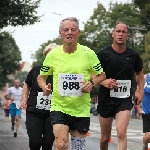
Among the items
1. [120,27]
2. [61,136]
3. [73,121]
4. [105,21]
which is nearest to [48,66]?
[73,121]

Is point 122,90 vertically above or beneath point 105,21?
beneath

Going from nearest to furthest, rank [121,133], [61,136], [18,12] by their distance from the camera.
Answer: [61,136] → [121,133] → [18,12]

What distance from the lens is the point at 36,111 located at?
791 cm

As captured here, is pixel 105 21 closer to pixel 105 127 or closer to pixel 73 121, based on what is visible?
pixel 105 127

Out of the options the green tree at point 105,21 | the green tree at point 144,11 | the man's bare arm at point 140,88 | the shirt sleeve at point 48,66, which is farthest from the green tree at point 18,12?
the green tree at point 105,21

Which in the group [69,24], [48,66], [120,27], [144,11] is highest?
[144,11]

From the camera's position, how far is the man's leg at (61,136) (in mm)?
6000

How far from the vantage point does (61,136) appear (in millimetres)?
6039

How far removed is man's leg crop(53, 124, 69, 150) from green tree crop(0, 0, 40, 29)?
18.9m

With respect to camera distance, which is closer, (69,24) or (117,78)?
(69,24)

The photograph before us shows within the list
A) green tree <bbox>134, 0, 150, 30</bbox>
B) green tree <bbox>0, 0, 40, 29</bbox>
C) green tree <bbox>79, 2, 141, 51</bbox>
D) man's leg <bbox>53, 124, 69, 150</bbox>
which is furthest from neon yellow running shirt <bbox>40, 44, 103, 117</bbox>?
green tree <bbox>79, 2, 141, 51</bbox>

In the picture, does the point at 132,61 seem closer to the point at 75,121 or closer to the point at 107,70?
the point at 107,70

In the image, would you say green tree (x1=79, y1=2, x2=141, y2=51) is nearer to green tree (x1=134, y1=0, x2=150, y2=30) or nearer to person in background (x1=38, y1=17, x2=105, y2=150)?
green tree (x1=134, y1=0, x2=150, y2=30)

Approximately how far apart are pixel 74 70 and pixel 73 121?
57 cm
